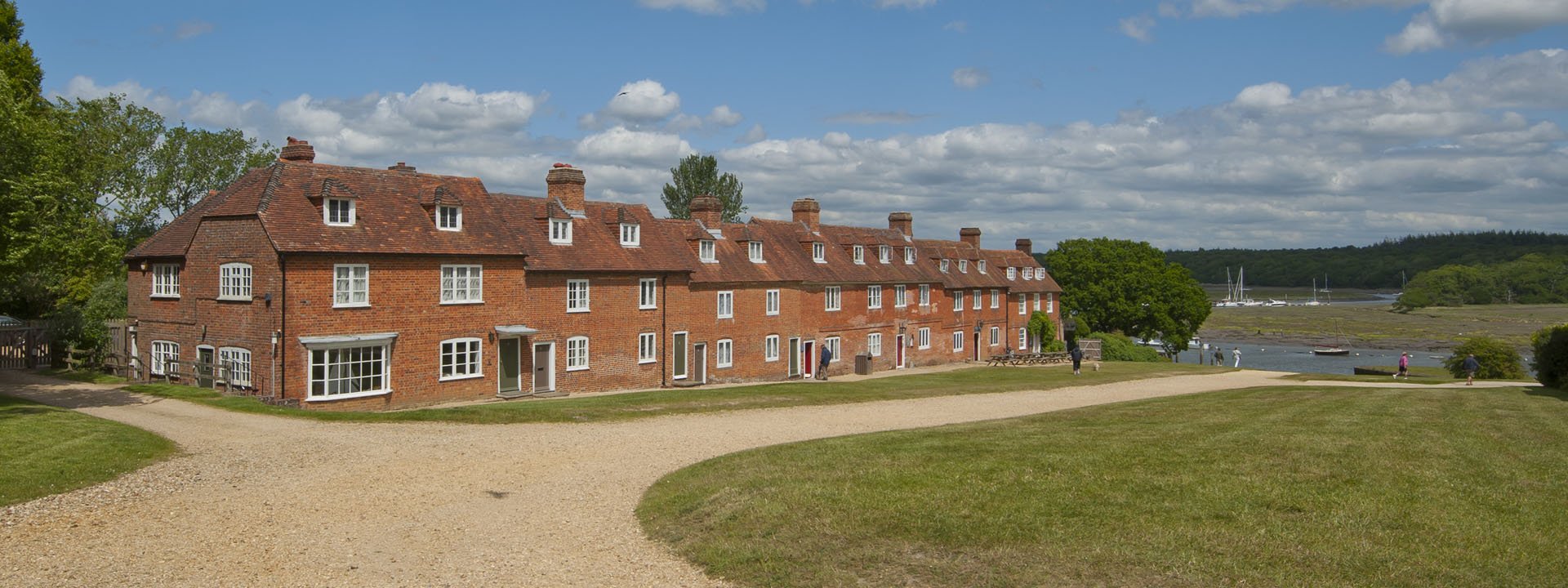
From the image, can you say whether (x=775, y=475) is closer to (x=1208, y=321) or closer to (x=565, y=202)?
(x=565, y=202)

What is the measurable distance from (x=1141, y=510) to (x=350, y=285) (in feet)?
77.9

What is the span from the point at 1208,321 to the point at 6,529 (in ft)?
505

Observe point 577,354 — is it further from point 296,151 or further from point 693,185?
point 693,185

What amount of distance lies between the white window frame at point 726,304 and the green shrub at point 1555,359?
29.7m

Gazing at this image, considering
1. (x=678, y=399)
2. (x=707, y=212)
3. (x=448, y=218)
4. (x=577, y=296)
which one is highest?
(x=707, y=212)

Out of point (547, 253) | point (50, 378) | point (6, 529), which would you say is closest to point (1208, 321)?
point (547, 253)

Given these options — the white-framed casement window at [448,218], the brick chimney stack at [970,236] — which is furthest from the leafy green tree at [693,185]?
the white-framed casement window at [448,218]

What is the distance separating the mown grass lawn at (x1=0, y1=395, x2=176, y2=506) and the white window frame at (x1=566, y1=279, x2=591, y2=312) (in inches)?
606

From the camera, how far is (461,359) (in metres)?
32.1

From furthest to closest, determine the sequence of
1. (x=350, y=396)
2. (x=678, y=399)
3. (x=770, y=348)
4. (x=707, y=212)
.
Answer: (x=770, y=348) < (x=707, y=212) < (x=678, y=399) < (x=350, y=396)

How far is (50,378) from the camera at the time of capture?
33344 millimetres

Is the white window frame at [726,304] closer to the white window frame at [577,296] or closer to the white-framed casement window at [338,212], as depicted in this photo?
the white window frame at [577,296]

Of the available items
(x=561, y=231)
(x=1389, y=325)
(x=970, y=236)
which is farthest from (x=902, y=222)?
(x=1389, y=325)

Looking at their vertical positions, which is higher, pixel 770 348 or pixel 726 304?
pixel 726 304
